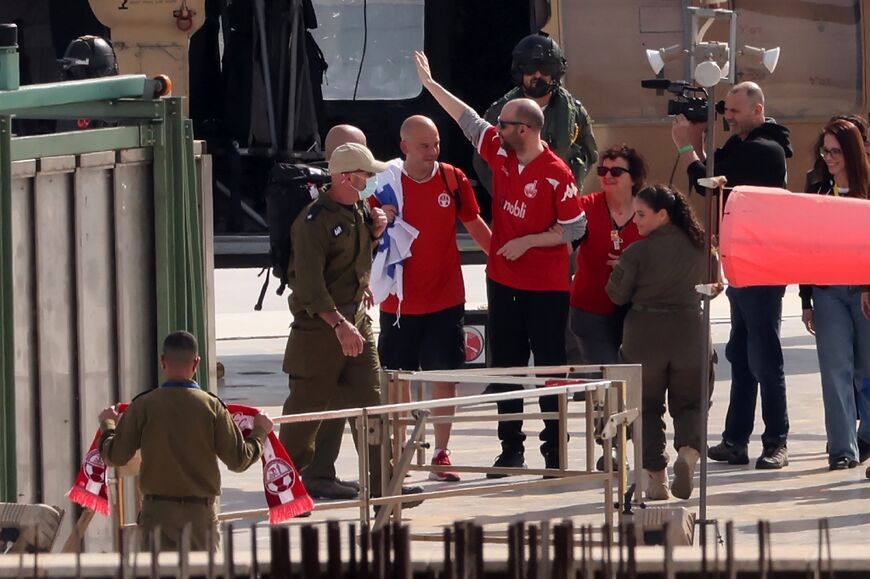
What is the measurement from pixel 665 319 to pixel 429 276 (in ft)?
4.19

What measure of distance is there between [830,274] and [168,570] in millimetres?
2973

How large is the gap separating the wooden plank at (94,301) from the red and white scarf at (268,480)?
0.36 metres

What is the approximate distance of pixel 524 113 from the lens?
9.06 meters

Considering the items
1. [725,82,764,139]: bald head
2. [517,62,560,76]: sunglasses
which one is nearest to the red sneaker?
[517,62,560,76]: sunglasses

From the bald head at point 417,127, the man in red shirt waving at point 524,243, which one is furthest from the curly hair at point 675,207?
the bald head at point 417,127

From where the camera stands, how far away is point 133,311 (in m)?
6.84

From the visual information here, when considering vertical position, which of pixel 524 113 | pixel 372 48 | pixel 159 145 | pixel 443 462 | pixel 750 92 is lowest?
pixel 443 462

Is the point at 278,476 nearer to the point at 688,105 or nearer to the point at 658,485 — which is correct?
the point at 658,485

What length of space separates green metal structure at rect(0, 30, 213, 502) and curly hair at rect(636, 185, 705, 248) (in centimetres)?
228

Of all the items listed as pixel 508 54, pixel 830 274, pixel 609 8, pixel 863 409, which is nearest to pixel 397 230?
pixel 863 409

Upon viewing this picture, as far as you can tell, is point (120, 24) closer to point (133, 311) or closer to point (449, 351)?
point (449, 351)

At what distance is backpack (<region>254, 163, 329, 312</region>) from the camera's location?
8.56 metres

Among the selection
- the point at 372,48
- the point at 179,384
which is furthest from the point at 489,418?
the point at 372,48

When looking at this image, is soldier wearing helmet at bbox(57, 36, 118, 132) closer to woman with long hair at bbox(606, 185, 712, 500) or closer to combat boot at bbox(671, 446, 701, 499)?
woman with long hair at bbox(606, 185, 712, 500)
